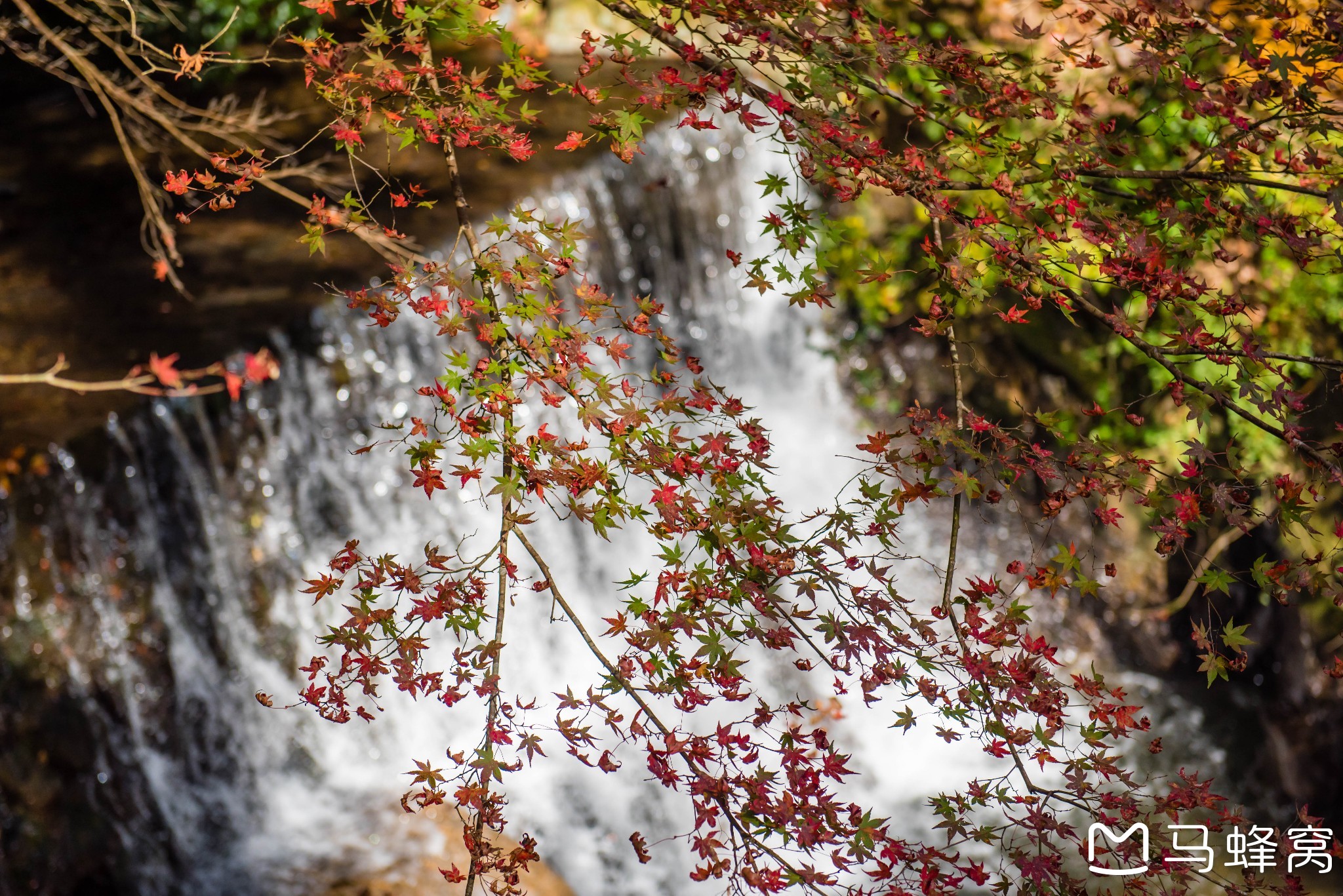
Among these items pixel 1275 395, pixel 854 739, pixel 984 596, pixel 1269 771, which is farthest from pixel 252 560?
pixel 1269 771

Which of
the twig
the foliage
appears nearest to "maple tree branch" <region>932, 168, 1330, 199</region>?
the foliage

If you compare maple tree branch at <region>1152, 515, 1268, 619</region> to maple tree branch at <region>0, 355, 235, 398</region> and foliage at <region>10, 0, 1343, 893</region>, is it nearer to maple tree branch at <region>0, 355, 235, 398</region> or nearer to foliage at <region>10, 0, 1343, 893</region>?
foliage at <region>10, 0, 1343, 893</region>

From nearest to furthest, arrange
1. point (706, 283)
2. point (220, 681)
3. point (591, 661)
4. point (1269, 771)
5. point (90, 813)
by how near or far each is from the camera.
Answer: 1. point (90, 813)
2. point (220, 681)
3. point (1269, 771)
4. point (591, 661)
5. point (706, 283)

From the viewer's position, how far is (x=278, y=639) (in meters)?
4.74

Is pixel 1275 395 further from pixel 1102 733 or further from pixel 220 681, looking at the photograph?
pixel 220 681

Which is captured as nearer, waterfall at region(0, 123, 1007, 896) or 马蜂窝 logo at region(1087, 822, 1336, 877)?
马蜂窝 logo at region(1087, 822, 1336, 877)

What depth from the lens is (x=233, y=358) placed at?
4793 millimetres

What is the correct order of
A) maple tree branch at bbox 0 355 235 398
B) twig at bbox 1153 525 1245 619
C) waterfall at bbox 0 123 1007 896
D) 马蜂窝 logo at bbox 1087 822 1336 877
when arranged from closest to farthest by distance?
maple tree branch at bbox 0 355 235 398 < 马蜂窝 logo at bbox 1087 822 1336 877 < waterfall at bbox 0 123 1007 896 < twig at bbox 1153 525 1245 619

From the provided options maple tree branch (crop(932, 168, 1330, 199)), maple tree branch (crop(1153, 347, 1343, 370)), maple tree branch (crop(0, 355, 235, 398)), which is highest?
maple tree branch (crop(932, 168, 1330, 199))

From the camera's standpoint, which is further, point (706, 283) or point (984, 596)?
point (706, 283)

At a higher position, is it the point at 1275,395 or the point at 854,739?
the point at 854,739

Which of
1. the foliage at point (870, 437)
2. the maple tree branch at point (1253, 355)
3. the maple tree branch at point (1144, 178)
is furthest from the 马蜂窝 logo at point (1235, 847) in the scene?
the maple tree branch at point (1144, 178)

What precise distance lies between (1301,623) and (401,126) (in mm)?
5474

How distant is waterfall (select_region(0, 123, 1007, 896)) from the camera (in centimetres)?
413
